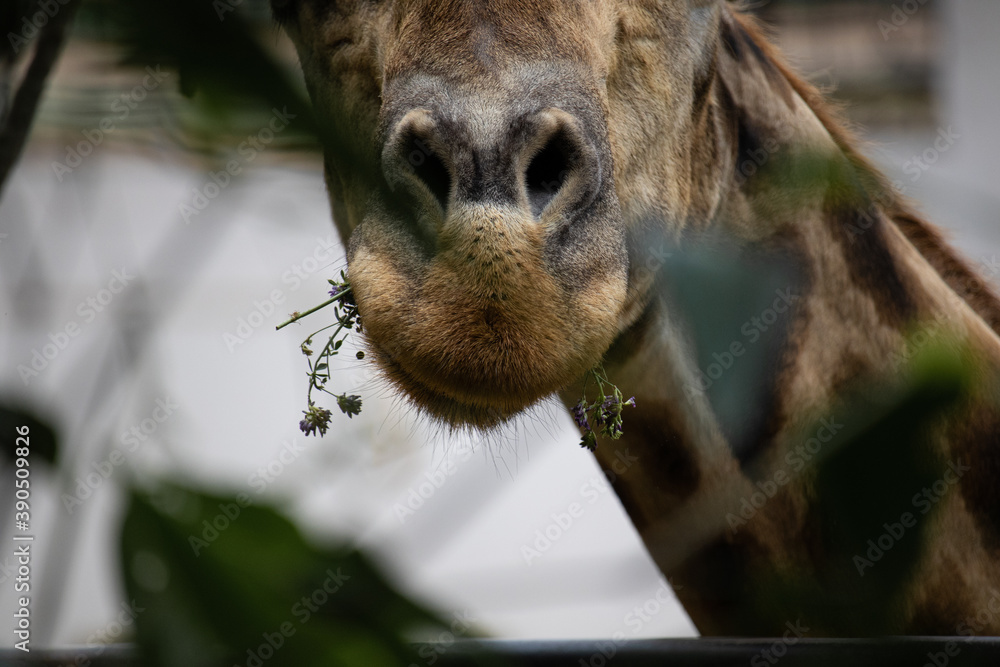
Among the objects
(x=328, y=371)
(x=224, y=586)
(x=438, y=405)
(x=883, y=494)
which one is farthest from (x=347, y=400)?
(x=224, y=586)

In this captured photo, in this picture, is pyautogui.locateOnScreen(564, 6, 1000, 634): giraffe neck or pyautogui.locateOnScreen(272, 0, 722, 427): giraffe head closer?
pyautogui.locateOnScreen(272, 0, 722, 427): giraffe head

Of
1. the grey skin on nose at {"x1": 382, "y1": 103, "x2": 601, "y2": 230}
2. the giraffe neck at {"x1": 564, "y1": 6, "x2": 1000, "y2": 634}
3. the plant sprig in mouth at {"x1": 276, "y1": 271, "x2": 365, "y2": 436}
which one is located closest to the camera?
the grey skin on nose at {"x1": 382, "y1": 103, "x2": 601, "y2": 230}

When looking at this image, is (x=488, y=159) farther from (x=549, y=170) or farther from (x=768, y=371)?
(x=768, y=371)

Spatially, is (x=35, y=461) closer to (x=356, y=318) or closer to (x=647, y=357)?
(x=356, y=318)

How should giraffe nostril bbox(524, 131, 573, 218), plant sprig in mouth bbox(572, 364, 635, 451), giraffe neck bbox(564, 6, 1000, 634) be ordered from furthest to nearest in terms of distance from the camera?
giraffe neck bbox(564, 6, 1000, 634)
plant sprig in mouth bbox(572, 364, 635, 451)
giraffe nostril bbox(524, 131, 573, 218)

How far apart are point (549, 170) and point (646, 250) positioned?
1.78 feet

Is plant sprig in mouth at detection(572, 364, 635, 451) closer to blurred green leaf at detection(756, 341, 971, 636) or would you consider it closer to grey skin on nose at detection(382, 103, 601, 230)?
grey skin on nose at detection(382, 103, 601, 230)

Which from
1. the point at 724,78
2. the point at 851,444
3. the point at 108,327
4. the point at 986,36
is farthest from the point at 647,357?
the point at 986,36

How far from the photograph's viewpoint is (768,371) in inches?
85.2

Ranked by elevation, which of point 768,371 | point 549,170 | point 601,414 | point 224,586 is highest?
point 224,586

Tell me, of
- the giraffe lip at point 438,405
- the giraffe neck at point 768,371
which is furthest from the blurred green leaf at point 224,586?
the giraffe neck at point 768,371

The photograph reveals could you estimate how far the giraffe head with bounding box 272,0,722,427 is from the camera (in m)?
1.34

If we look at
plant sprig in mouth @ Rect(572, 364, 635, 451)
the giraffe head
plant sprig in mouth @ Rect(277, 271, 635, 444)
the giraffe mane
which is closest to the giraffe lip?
the giraffe head

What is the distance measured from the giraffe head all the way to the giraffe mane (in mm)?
982
